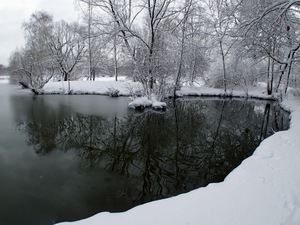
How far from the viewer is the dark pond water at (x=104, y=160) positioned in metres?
3.95

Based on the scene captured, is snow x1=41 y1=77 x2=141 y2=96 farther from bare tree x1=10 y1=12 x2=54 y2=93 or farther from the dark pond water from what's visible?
the dark pond water

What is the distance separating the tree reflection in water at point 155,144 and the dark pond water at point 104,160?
2cm

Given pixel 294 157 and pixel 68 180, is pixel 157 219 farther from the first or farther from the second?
pixel 294 157

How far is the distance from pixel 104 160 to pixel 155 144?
214 cm

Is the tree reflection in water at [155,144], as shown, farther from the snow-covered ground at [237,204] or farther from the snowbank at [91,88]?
the snowbank at [91,88]

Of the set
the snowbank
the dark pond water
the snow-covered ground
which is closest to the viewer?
the snow-covered ground

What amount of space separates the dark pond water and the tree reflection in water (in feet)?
0.08

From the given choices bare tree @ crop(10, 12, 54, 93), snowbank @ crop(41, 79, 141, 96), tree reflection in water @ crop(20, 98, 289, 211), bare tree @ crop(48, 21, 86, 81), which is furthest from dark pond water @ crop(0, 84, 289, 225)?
bare tree @ crop(48, 21, 86, 81)

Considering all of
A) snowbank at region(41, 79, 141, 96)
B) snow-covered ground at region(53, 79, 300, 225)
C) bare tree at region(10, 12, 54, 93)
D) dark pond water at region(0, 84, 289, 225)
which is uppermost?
bare tree at region(10, 12, 54, 93)

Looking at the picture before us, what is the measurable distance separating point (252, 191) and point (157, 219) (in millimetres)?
1689

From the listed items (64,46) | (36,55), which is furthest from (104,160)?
(64,46)

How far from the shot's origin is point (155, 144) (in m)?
7.41

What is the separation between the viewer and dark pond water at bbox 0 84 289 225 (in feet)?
13.0

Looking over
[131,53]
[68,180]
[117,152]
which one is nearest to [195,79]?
[131,53]
